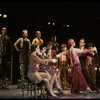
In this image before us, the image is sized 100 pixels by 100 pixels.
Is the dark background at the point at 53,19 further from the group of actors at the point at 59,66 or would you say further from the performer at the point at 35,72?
the performer at the point at 35,72

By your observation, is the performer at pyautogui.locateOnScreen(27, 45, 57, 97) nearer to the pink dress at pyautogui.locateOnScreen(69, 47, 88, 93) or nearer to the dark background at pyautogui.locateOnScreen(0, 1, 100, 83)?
the pink dress at pyautogui.locateOnScreen(69, 47, 88, 93)

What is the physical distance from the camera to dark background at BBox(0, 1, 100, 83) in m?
17.6

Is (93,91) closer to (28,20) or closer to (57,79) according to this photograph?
(57,79)

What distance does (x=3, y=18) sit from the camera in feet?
58.9

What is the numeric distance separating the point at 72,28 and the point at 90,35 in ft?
2.75

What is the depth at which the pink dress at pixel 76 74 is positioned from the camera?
40.4 ft

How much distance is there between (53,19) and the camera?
1884 cm

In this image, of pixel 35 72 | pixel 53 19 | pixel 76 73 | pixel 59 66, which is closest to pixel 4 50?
pixel 59 66

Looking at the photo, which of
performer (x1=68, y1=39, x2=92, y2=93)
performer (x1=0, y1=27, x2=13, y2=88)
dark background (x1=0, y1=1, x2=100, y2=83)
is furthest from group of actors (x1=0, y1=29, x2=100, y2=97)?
dark background (x1=0, y1=1, x2=100, y2=83)

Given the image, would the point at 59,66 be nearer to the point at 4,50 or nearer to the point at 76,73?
the point at 76,73

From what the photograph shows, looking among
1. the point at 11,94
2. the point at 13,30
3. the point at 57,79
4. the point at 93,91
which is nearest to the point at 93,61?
the point at 93,91

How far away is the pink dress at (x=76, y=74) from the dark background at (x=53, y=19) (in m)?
4.65

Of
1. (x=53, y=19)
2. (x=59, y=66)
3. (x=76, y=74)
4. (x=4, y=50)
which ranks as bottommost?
(x=76, y=74)

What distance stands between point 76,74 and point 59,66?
1652 millimetres
